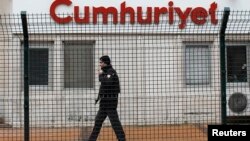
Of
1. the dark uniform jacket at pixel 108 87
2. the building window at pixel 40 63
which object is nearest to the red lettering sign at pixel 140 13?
the building window at pixel 40 63

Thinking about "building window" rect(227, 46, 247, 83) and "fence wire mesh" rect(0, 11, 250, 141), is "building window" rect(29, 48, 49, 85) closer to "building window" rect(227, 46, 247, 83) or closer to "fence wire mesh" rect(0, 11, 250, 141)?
"fence wire mesh" rect(0, 11, 250, 141)

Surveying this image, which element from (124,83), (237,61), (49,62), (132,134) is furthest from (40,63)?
(237,61)

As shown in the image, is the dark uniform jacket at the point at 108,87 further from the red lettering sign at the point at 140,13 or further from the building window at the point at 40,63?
the red lettering sign at the point at 140,13

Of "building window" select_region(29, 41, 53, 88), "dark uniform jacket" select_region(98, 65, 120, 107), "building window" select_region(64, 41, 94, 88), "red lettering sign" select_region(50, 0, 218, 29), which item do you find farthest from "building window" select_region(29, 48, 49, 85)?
"dark uniform jacket" select_region(98, 65, 120, 107)

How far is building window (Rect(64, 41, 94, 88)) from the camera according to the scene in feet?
35.3

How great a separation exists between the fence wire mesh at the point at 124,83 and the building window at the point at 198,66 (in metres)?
0.02

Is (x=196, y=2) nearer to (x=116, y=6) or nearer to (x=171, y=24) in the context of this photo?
Answer: (x=171, y=24)

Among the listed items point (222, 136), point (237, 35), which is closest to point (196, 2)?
point (237, 35)

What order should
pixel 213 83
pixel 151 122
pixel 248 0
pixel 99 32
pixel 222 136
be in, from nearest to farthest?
pixel 222 136
pixel 213 83
pixel 151 122
pixel 99 32
pixel 248 0

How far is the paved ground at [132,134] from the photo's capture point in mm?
9609

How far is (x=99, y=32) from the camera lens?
1257 cm

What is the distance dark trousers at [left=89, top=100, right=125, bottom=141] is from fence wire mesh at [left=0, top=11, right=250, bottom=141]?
0.06 feet

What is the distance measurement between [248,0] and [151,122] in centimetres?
494

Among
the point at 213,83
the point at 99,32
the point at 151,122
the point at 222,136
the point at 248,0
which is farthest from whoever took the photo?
the point at 248,0
